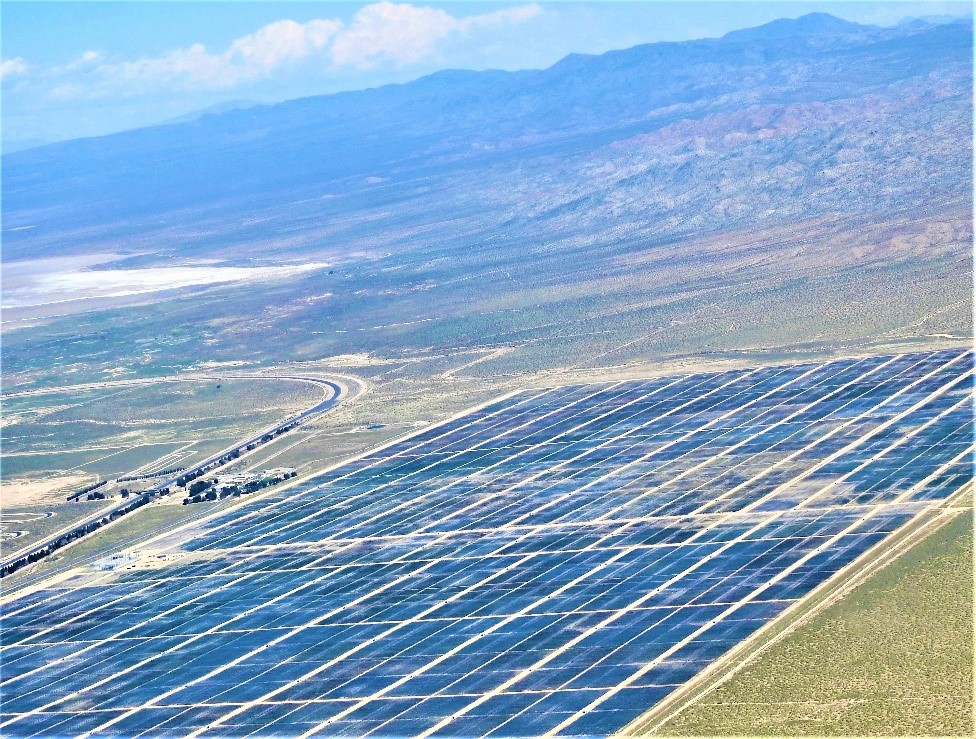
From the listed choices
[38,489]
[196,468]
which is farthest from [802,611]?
[38,489]


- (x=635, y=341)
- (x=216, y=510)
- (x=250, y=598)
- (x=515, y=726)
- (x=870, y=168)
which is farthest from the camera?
(x=870, y=168)

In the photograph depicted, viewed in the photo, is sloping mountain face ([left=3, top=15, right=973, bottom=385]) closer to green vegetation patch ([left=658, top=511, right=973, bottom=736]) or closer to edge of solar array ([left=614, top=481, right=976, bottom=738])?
edge of solar array ([left=614, top=481, right=976, bottom=738])

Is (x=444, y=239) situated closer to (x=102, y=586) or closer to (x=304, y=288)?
(x=304, y=288)

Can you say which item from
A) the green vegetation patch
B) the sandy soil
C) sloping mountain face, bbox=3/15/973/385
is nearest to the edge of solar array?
the green vegetation patch

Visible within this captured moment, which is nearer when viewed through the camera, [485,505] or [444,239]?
[485,505]

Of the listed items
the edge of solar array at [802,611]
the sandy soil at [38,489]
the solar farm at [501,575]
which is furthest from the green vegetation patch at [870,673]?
the sandy soil at [38,489]

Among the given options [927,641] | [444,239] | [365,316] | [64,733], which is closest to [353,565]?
[64,733]

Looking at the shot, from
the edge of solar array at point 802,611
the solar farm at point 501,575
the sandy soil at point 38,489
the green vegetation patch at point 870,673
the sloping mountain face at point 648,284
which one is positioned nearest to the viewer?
the green vegetation patch at point 870,673

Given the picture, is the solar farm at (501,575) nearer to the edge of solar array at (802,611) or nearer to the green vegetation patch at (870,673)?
the edge of solar array at (802,611)
